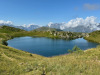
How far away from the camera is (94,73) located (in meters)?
8.52

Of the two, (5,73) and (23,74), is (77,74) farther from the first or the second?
(5,73)

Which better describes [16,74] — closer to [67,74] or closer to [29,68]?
[29,68]

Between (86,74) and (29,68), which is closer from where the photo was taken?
(86,74)

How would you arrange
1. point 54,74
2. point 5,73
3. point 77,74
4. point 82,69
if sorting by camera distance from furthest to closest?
point 5,73 → point 82,69 → point 54,74 → point 77,74

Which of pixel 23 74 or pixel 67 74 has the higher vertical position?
pixel 67 74

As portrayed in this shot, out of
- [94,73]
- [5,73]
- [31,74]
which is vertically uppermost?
[94,73]

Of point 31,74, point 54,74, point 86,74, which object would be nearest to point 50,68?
point 54,74

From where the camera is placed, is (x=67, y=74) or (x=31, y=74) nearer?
(x=67, y=74)

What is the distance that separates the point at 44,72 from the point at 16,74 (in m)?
3.84

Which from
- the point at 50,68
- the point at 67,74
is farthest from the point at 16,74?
the point at 67,74

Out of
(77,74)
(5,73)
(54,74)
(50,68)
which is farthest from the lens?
(5,73)

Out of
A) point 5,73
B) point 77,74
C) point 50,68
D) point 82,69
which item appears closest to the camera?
point 77,74

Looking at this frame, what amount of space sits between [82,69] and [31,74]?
5652mm

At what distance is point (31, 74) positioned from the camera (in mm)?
Result: 9641
